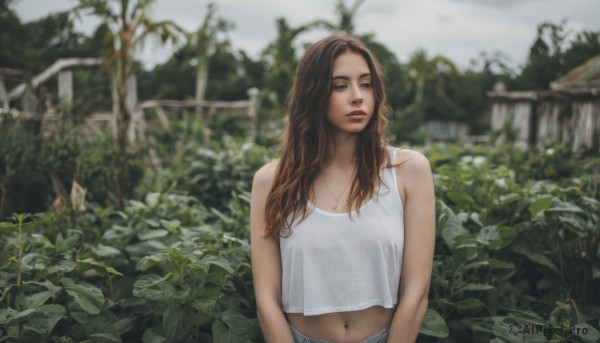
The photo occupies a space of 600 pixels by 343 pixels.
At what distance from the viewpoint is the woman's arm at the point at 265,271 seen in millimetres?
1900

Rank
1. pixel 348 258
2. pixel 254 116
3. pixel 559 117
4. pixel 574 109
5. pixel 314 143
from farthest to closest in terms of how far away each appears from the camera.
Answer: pixel 254 116 < pixel 559 117 < pixel 574 109 < pixel 314 143 < pixel 348 258

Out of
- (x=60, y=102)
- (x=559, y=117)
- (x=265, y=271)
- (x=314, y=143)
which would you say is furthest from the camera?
(x=559, y=117)

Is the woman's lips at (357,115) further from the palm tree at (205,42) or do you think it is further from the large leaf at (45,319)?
the palm tree at (205,42)

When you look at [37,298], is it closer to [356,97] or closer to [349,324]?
[349,324]

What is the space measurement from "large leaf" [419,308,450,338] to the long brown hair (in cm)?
46

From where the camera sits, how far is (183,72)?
117 feet

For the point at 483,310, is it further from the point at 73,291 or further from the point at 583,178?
the point at 73,291

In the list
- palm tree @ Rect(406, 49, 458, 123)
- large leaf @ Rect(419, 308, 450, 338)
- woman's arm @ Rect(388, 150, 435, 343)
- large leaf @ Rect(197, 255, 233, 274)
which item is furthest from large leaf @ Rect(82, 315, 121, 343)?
palm tree @ Rect(406, 49, 458, 123)

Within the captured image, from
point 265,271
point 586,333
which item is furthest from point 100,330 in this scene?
point 586,333

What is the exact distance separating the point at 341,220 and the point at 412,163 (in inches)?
12.4

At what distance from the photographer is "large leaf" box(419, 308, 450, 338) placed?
1909mm

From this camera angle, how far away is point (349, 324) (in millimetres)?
1887

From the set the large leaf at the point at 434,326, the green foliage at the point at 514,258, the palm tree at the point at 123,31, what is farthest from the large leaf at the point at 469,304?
the palm tree at the point at 123,31

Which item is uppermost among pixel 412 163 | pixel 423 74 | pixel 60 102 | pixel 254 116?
pixel 423 74
